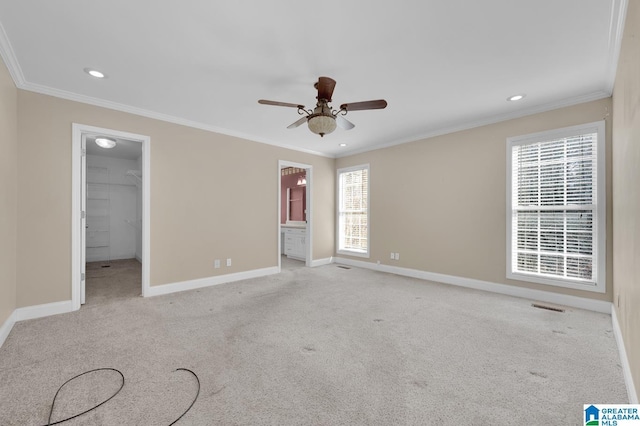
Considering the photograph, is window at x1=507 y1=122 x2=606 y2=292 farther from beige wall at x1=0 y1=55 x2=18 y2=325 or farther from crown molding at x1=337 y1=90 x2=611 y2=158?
beige wall at x1=0 y1=55 x2=18 y2=325

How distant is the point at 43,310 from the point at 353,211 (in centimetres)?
524

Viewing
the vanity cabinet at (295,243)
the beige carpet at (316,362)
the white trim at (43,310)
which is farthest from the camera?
the vanity cabinet at (295,243)

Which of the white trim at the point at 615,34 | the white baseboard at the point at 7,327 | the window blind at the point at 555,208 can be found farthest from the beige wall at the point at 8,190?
the window blind at the point at 555,208

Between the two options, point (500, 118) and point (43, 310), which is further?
point (500, 118)

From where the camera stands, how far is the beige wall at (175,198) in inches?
124

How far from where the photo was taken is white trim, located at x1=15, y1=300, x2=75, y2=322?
3066 mm

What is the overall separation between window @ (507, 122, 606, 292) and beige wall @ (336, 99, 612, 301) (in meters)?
0.10

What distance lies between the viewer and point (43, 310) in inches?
126

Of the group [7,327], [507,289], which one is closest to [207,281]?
[7,327]

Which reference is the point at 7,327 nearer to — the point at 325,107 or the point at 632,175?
the point at 325,107

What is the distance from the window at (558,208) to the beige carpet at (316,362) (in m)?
0.51

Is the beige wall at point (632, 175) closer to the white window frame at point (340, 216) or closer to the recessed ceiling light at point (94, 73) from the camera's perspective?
the white window frame at point (340, 216)

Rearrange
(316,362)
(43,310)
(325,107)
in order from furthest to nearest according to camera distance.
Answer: (43,310)
(325,107)
(316,362)

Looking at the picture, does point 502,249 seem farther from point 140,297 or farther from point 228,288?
point 140,297
